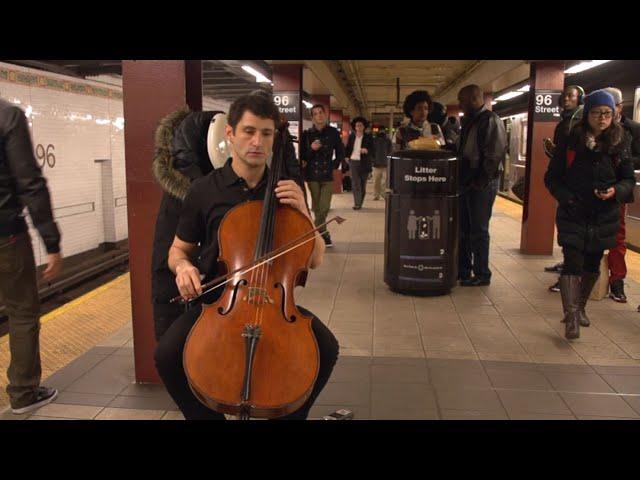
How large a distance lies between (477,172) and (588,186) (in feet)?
4.78

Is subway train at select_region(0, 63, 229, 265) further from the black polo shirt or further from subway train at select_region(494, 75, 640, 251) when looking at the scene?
subway train at select_region(494, 75, 640, 251)

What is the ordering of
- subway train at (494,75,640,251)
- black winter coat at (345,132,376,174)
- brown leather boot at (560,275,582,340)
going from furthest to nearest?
black winter coat at (345,132,376,174) → subway train at (494,75,640,251) → brown leather boot at (560,275,582,340)

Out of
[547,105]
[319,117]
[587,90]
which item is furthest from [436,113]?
[587,90]

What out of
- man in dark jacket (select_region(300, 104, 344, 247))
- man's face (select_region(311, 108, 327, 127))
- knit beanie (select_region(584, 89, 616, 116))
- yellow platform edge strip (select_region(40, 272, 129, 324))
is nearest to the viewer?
knit beanie (select_region(584, 89, 616, 116))

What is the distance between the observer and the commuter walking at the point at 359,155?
36.0ft

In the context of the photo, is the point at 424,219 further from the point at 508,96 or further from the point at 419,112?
the point at 508,96

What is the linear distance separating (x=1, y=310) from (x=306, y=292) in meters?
2.50

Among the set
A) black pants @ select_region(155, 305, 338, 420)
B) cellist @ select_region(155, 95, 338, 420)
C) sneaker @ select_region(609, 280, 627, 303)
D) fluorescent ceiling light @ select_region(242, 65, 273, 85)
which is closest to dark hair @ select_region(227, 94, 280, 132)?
cellist @ select_region(155, 95, 338, 420)

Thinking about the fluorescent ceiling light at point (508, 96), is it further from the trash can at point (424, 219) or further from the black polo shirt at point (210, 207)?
the black polo shirt at point (210, 207)

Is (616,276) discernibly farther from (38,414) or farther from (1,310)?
(1,310)

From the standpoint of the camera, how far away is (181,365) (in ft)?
6.57

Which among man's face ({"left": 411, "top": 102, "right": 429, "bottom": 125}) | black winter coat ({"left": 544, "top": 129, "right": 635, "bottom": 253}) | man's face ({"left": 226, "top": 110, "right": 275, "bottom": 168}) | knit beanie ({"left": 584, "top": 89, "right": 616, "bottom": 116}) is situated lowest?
black winter coat ({"left": 544, "top": 129, "right": 635, "bottom": 253})

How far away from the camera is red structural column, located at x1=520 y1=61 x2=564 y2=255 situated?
6523 mm

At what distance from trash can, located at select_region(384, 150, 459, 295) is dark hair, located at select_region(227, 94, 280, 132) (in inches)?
116
